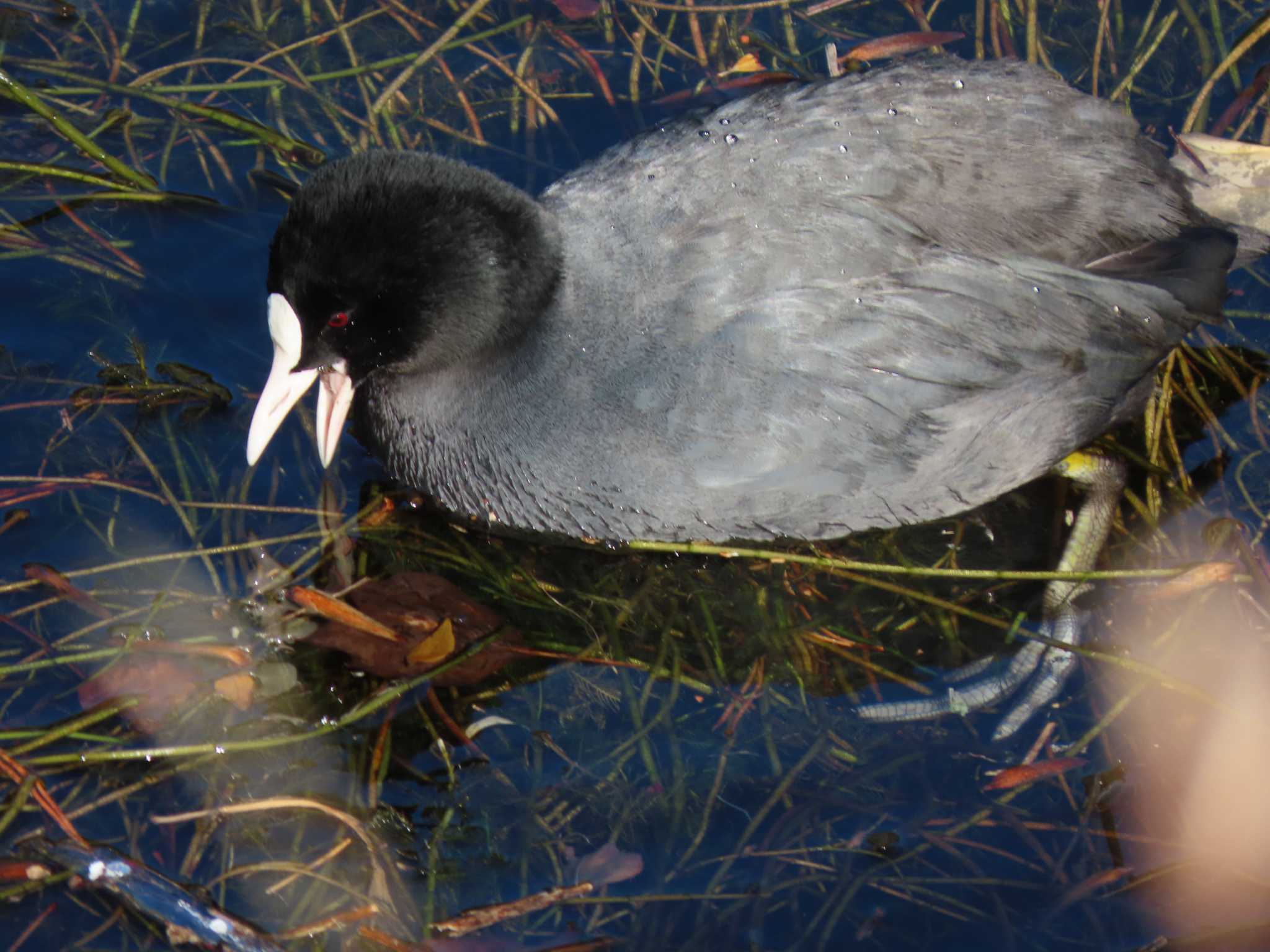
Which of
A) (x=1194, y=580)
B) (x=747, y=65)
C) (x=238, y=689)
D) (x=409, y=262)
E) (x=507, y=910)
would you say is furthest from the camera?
(x=747, y=65)

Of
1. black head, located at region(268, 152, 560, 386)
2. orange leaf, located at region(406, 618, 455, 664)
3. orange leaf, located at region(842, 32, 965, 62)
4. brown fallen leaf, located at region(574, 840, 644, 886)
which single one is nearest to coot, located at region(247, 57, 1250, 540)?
black head, located at region(268, 152, 560, 386)

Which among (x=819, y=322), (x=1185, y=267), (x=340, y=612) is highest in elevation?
(x=819, y=322)

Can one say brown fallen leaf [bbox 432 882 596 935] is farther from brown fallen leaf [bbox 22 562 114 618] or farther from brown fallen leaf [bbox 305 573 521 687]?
brown fallen leaf [bbox 22 562 114 618]

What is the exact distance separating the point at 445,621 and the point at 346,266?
91 centimetres

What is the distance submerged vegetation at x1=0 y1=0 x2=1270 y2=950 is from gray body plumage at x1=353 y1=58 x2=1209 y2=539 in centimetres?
29

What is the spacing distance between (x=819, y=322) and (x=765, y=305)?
133mm

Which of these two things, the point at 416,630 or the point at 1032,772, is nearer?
the point at 1032,772

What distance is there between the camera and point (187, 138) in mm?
4527

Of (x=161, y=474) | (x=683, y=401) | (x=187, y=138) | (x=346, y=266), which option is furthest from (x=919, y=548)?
(x=187, y=138)

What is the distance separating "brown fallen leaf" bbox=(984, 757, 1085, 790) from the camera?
3.20 metres

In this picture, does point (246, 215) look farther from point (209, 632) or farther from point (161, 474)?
point (209, 632)

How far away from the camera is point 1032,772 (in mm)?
3221

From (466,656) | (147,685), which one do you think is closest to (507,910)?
(466,656)

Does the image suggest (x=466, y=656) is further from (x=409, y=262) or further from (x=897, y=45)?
(x=897, y=45)
